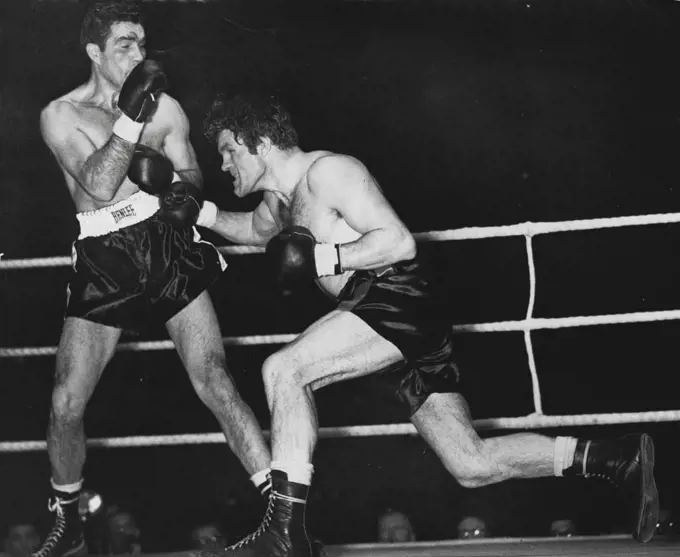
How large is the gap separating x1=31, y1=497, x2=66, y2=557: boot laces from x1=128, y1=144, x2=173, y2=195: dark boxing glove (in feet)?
2.76

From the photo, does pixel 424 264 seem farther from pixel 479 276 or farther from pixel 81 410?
pixel 81 410

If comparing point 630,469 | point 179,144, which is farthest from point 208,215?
point 630,469

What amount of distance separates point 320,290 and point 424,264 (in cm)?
39

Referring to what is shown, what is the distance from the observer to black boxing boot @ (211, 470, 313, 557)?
194 cm

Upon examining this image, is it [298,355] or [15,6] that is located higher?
[15,6]

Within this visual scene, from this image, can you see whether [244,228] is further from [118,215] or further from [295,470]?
[295,470]

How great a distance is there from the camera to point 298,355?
198cm

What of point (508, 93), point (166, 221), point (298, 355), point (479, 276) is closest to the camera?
point (298, 355)

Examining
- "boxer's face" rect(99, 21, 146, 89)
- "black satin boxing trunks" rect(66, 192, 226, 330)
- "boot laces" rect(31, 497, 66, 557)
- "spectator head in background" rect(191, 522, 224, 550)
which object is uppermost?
"boxer's face" rect(99, 21, 146, 89)

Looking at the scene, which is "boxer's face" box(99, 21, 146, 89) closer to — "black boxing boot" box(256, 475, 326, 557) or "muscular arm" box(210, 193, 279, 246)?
"muscular arm" box(210, 193, 279, 246)

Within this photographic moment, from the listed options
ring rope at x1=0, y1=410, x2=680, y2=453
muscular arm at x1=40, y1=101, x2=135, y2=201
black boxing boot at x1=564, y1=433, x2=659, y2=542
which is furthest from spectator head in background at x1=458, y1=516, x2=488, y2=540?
muscular arm at x1=40, y1=101, x2=135, y2=201

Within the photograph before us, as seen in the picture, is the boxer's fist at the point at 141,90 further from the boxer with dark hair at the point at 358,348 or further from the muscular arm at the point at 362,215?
the muscular arm at the point at 362,215

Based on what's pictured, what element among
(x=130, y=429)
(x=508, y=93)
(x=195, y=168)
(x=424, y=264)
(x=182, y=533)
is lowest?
(x=182, y=533)

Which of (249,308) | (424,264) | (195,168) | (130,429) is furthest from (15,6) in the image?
(424,264)
